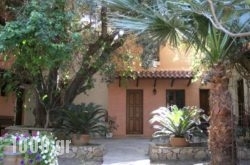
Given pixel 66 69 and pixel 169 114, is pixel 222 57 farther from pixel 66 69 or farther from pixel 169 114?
pixel 66 69

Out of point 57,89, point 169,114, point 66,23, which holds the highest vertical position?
point 66,23

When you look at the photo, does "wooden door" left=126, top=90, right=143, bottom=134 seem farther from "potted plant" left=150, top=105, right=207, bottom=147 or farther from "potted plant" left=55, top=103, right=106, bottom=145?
"potted plant" left=150, top=105, right=207, bottom=147

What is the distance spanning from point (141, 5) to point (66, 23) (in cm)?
279

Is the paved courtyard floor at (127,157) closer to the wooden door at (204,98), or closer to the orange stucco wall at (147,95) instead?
the orange stucco wall at (147,95)

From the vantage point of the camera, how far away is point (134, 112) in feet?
66.9

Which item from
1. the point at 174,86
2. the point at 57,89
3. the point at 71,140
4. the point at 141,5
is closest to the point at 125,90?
the point at 174,86

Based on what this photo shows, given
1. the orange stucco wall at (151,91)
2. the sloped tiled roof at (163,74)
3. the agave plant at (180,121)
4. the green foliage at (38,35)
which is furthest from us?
the orange stucco wall at (151,91)

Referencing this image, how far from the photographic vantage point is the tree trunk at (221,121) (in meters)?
8.08

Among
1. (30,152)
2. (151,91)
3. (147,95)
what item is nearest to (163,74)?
(151,91)

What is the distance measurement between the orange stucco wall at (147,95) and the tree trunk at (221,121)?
471 inches

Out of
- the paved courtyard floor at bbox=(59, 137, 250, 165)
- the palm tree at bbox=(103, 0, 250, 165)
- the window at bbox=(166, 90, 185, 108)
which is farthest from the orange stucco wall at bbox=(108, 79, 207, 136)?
the palm tree at bbox=(103, 0, 250, 165)

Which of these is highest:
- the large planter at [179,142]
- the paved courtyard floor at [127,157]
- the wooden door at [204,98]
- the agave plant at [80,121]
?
the wooden door at [204,98]

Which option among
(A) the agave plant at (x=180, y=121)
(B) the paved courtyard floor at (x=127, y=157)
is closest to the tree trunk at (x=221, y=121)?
(B) the paved courtyard floor at (x=127, y=157)

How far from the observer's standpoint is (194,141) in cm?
1225
